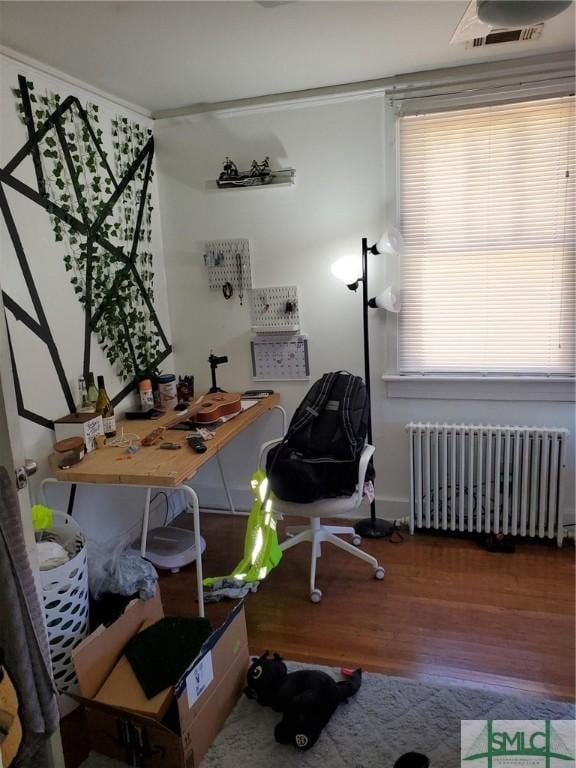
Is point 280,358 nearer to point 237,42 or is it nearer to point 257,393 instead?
point 257,393

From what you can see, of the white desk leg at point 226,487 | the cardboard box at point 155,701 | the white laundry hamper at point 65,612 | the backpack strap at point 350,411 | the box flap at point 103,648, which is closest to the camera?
the cardboard box at point 155,701

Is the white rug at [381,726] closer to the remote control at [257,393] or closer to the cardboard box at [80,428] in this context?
the cardboard box at [80,428]

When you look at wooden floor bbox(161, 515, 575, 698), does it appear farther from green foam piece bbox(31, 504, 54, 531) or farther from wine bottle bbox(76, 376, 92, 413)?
wine bottle bbox(76, 376, 92, 413)

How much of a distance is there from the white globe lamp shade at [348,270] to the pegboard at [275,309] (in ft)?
1.04

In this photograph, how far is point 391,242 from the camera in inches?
110

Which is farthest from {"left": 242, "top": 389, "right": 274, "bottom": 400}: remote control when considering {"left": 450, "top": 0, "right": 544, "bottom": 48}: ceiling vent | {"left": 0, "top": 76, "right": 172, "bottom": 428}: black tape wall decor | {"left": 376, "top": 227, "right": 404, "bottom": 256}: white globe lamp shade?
{"left": 450, "top": 0, "right": 544, "bottom": 48}: ceiling vent

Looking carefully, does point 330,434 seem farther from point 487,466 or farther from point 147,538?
point 147,538

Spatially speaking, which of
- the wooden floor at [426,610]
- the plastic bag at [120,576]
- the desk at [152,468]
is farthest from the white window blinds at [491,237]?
the plastic bag at [120,576]

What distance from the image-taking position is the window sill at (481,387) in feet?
9.57

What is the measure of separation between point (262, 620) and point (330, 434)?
915mm

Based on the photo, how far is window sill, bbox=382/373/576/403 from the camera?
9.57 feet

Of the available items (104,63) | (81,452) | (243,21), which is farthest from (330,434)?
(104,63)

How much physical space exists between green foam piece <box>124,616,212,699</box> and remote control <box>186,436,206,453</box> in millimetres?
676

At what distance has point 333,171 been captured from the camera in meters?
3.06
